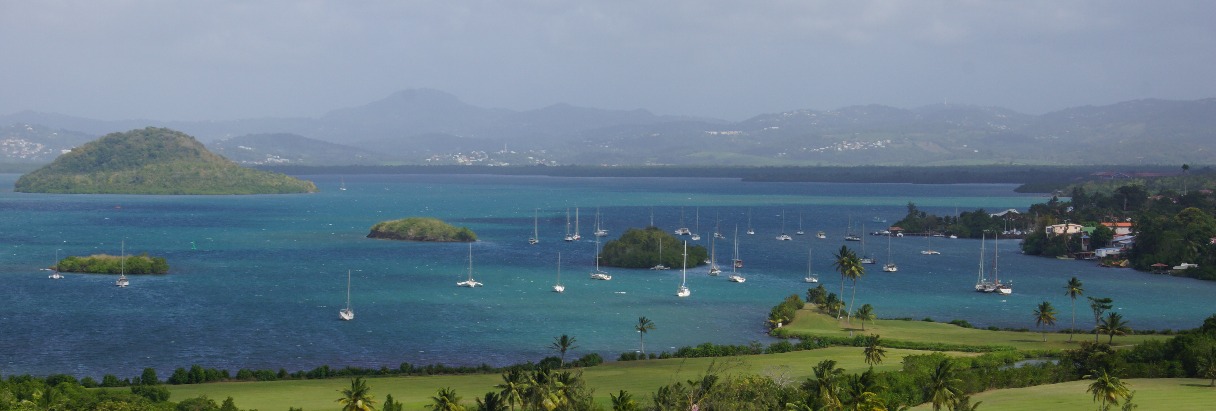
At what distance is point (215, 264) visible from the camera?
97.6 meters

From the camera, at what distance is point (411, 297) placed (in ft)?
258

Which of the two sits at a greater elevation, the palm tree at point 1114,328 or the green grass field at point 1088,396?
the palm tree at point 1114,328

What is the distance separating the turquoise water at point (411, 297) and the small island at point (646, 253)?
2311 mm

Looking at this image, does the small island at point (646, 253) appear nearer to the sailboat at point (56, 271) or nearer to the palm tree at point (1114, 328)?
the sailboat at point (56, 271)

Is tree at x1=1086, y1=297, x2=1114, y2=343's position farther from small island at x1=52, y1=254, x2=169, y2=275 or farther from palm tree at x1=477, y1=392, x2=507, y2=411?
small island at x1=52, y1=254, x2=169, y2=275

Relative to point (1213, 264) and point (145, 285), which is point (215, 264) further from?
point (1213, 264)

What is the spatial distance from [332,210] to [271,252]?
2874 inches

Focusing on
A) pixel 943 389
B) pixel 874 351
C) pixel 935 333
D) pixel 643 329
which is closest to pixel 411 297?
pixel 643 329

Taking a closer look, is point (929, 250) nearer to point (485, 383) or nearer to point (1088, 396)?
point (1088, 396)

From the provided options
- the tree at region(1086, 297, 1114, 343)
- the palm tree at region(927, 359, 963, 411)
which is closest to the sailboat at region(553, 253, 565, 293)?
the tree at region(1086, 297, 1114, 343)

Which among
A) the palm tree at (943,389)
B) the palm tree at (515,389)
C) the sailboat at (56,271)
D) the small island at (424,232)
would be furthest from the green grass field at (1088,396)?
the small island at (424,232)

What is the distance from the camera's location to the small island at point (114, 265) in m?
90.1

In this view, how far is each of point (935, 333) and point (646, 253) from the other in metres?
38.0

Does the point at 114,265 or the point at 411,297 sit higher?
the point at 114,265
